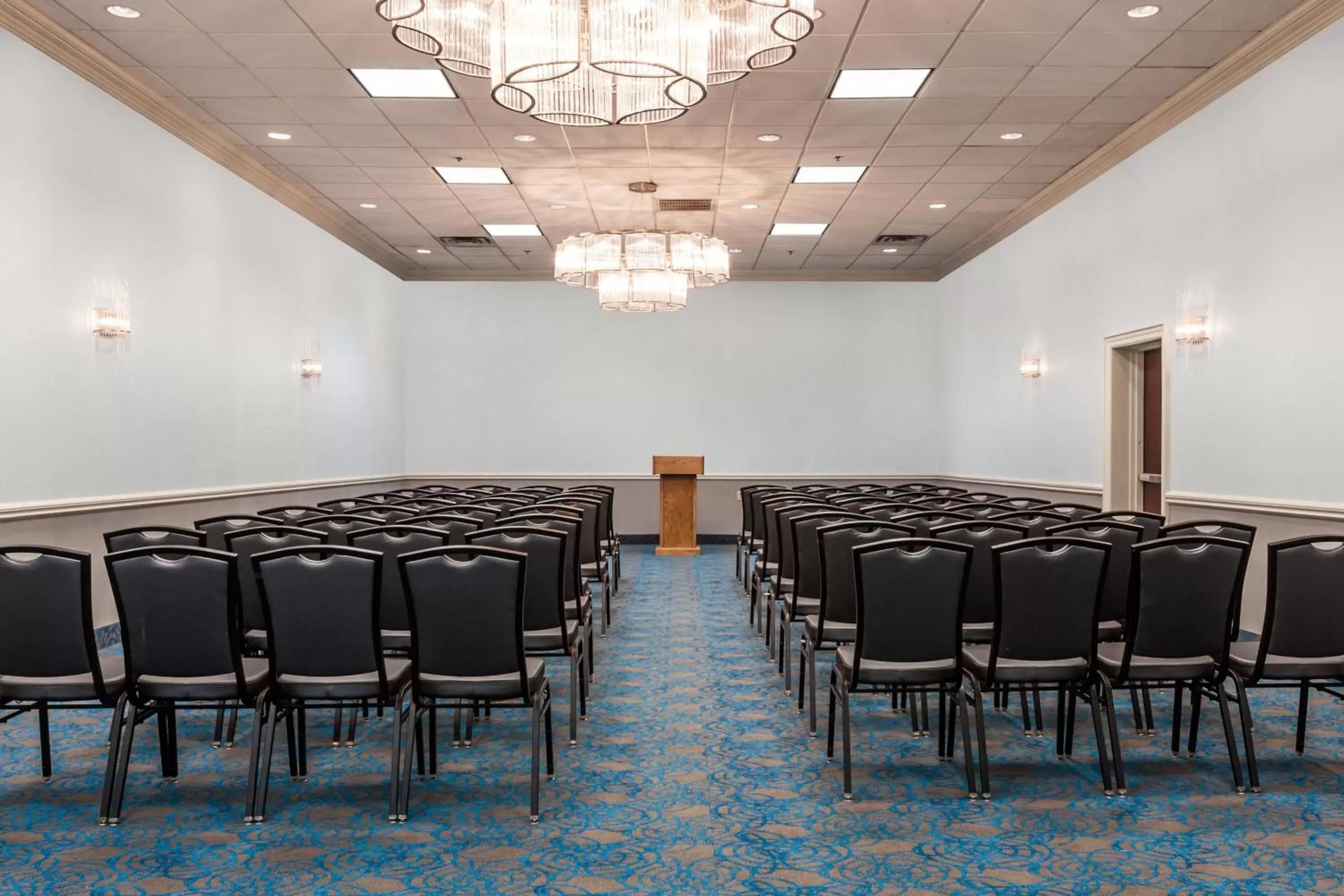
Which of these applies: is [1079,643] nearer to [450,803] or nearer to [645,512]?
[450,803]

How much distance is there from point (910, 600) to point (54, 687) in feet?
10.4

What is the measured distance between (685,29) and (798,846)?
336cm

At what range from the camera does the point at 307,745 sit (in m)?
4.49

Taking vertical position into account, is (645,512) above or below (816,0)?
below

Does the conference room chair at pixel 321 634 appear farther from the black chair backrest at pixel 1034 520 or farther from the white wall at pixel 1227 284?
the white wall at pixel 1227 284

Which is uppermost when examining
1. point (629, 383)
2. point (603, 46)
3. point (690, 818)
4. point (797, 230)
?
point (797, 230)

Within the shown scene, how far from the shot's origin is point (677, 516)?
12766 millimetres

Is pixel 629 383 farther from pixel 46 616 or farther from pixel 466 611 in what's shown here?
pixel 46 616

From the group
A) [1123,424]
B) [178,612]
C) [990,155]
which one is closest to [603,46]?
[178,612]

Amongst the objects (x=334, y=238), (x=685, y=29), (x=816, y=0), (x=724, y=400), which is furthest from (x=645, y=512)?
(x=685, y=29)

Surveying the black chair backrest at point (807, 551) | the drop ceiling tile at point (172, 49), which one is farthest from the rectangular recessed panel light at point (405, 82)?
the black chair backrest at point (807, 551)

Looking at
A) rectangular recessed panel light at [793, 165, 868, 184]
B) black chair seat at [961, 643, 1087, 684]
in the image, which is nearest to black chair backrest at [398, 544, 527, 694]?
black chair seat at [961, 643, 1087, 684]

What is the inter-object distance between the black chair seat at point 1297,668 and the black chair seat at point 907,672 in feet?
3.86

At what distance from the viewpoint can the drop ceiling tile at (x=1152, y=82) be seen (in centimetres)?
718
